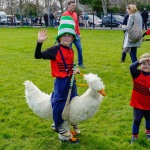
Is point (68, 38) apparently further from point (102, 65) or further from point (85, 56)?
point (85, 56)

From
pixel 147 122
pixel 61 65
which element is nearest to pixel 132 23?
pixel 147 122

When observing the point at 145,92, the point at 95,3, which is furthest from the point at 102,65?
the point at 95,3

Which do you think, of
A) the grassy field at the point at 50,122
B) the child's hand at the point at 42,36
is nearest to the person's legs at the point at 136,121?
the grassy field at the point at 50,122

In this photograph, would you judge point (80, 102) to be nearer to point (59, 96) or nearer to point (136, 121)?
point (59, 96)

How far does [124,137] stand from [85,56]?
22.7 ft

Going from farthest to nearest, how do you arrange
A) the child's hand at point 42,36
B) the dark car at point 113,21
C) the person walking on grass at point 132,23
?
1. the dark car at point 113,21
2. the person walking on grass at point 132,23
3. the child's hand at point 42,36

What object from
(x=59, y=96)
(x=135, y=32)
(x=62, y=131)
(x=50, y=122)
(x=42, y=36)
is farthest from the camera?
(x=135, y=32)

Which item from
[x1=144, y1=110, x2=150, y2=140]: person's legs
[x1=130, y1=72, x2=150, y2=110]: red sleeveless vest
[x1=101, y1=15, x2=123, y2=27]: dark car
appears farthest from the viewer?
[x1=101, y1=15, x2=123, y2=27]: dark car

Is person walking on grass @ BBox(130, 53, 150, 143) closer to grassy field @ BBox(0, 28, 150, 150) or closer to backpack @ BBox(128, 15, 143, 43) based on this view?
grassy field @ BBox(0, 28, 150, 150)

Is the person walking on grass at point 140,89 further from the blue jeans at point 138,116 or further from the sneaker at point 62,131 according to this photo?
the sneaker at point 62,131

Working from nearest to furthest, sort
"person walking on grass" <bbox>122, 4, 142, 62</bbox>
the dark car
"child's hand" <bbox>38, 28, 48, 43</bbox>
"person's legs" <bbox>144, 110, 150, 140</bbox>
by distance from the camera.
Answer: "child's hand" <bbox>38, 28, 48, 43</bbox>, "person's legs" <bbox>144, 110, 150, 140</bbox>, "person walking on grass" <bbox>122, 4, 142, 62</bbox>, the dark car

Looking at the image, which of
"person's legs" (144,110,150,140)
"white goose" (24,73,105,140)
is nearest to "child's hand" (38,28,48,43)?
"white goose" (24,73,105,140)

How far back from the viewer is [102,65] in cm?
945

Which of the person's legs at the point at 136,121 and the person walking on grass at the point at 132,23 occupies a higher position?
the person walking on grass at the point at 132,23
